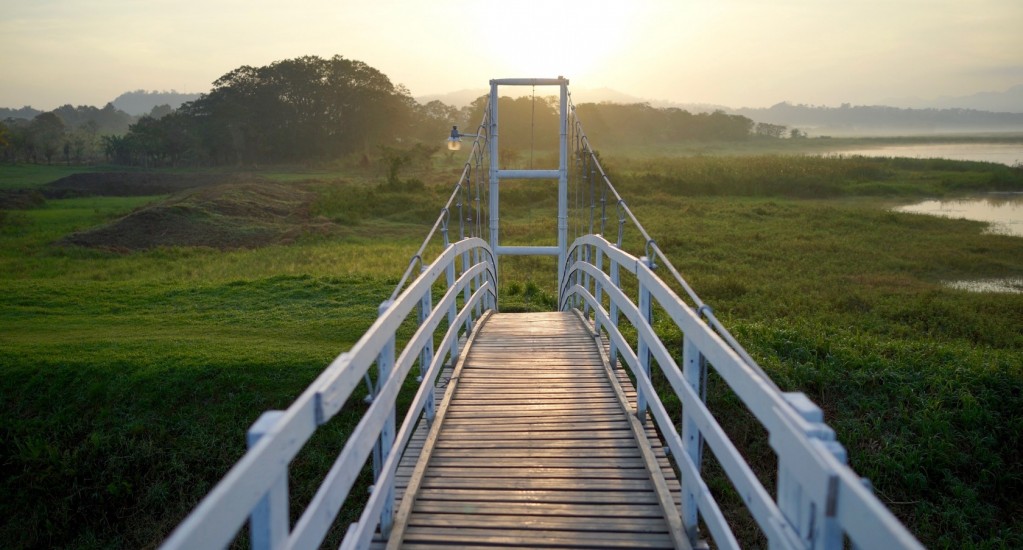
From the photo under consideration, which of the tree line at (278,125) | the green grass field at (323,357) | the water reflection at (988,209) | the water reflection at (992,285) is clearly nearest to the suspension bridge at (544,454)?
the green grass field at (323,357)

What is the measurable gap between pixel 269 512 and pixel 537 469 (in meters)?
2.15

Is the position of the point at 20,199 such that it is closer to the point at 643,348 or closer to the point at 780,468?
the point at 643,348

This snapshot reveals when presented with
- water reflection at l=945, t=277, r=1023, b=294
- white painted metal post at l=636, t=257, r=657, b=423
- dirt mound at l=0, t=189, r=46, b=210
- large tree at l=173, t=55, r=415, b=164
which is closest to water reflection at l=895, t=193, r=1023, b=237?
water reflection at l=945, t=277, r=1023, b=294

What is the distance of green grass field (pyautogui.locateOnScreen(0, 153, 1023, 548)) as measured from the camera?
22.8 feet

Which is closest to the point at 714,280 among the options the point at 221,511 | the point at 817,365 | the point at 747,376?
the point at 817,365

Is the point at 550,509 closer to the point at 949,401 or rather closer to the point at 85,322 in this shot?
the point at 949,401

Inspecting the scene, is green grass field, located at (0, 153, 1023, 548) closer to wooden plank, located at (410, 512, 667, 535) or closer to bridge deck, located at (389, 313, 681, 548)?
bridge deck, located at (389, 313, 681, 548)

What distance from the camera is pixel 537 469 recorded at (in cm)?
381

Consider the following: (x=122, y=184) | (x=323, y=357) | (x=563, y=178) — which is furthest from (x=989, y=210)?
(x=122, y=184)

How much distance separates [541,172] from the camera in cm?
1080

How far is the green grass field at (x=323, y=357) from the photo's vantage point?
695 centimetres

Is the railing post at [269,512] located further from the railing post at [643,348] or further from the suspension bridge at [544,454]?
the railing post at [643,348]

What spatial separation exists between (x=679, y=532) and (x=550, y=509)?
584 millimetres

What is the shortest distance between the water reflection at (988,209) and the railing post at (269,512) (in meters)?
24.6
